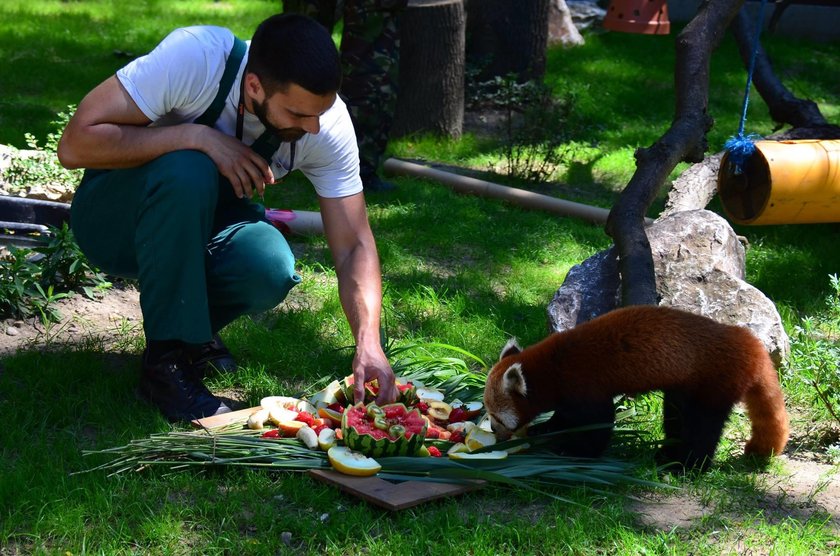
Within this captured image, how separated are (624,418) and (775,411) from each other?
607 millimetres

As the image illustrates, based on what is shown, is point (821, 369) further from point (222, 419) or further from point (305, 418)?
point (222, 419)

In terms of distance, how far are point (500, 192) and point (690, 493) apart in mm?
3953

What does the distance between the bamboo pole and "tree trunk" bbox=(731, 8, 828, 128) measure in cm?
174

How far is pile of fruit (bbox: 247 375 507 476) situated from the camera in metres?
3.20

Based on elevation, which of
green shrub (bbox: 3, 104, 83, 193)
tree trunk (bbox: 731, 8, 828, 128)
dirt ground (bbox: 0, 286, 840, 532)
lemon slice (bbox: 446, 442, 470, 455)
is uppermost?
tree trunk (bbox: 731, 8, 828, 128)

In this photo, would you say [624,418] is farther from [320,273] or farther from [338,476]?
[320,273]

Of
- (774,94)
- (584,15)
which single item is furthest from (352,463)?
(584,15)

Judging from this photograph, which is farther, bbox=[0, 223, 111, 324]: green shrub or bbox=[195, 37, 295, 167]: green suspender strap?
bbox=[0, 223, 111, 324]: green shrub

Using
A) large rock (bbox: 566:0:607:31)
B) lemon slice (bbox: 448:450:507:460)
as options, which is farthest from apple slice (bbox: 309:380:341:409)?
large rock (bbox: 566:0:607:31)

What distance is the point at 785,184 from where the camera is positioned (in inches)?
212

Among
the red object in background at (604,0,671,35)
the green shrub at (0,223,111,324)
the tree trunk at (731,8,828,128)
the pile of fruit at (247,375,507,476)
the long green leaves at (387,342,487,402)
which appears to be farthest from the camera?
the red object in background at (604,0,671,35)

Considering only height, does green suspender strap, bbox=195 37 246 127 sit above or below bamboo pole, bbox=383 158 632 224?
above

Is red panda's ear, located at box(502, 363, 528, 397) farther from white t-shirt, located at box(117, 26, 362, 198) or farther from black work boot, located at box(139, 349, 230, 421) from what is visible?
black work boot, located at box(139, 349, 230, 421)

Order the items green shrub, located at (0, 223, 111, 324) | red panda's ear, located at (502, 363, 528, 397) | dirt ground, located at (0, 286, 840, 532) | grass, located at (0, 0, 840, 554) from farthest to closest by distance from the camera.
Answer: green shrub, located at (0, 223, 111, 324) < red panda's ear, located at (502, 363, 528, 397) < dirt ground, located at (0, 286, 840, 532) < grass, located at (0, 0, 840, 554)
